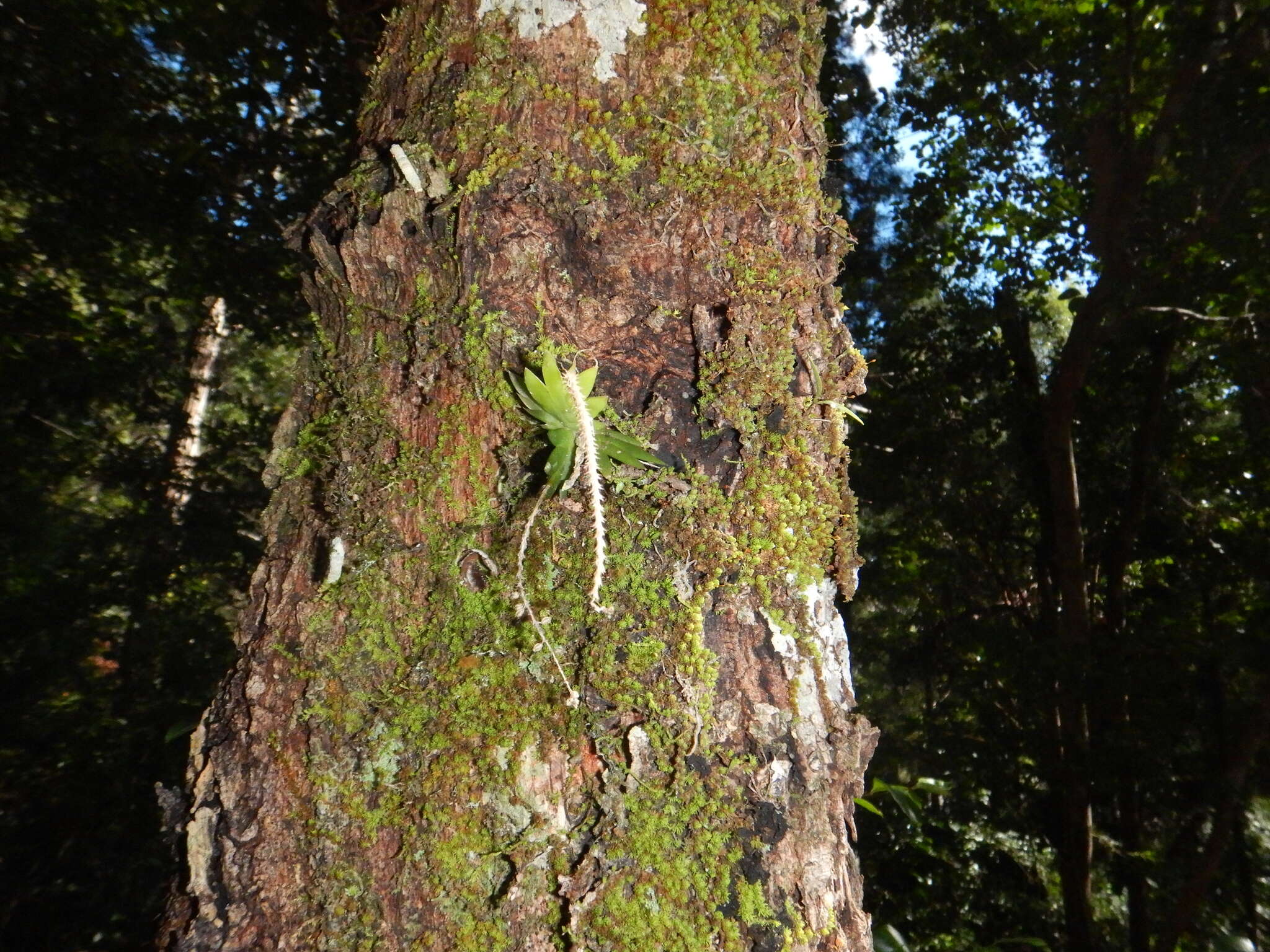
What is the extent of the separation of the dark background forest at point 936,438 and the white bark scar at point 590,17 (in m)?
1.55

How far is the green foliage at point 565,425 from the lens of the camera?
2.97 feet

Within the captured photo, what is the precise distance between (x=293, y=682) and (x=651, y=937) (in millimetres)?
505

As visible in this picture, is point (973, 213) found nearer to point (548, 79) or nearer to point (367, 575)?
point (548, 79)

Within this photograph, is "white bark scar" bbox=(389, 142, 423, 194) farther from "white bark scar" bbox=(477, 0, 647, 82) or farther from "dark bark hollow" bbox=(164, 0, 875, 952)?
"white bark scar" bbox=(477, 0, 647, 82)

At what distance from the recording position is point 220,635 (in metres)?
4.84

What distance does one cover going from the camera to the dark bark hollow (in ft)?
2.81

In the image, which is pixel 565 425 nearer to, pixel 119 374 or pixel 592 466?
pixel 592 466

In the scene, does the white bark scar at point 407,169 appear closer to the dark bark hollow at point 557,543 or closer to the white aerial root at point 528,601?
the dark bark hollow at point 557,543

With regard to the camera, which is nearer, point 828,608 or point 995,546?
point 828,608

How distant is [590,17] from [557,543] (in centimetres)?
76

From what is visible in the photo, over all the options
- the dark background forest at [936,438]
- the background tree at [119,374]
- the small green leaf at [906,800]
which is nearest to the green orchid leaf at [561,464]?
the small green leaf at [906,800]

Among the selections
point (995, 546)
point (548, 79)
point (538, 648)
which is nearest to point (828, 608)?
point (538, 648)

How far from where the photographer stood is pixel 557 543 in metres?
0.94

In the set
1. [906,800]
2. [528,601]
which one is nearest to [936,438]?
[906,800]
